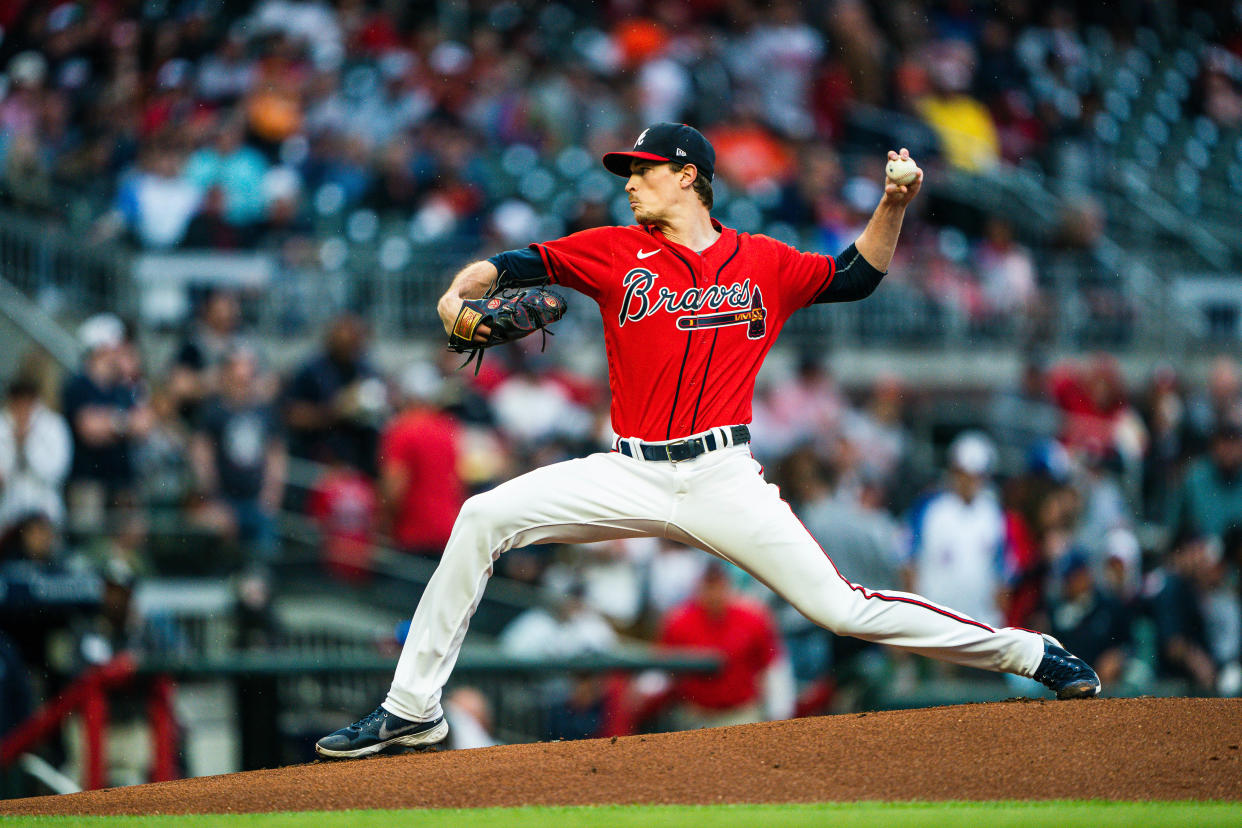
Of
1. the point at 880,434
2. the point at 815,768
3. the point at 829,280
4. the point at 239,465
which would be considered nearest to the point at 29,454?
the point at 239,465

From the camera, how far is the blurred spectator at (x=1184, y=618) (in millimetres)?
8188

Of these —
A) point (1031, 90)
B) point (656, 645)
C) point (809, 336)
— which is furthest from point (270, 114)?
point (1031, 90)

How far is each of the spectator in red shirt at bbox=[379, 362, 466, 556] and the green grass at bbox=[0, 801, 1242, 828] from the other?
490 centimetres

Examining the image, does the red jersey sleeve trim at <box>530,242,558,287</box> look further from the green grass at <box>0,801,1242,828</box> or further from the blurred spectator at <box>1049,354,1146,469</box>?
the blurred spectator at <box>1049,354,1146,469</box>

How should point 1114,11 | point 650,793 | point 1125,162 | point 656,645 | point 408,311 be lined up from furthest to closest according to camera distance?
1. point 1114,11
2. point 1125,162
3. point 408,311
4. point 656,645
5. point 650,793

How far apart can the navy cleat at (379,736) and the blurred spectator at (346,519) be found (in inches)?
175

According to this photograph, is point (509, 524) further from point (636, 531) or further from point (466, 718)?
point (466, 718)

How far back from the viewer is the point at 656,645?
8.38m

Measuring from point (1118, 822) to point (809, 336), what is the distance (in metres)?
8.49

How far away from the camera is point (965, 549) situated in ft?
28.3

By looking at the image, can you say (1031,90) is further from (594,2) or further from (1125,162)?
(594,2)

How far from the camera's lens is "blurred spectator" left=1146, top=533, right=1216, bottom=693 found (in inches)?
322

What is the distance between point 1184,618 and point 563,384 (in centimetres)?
446

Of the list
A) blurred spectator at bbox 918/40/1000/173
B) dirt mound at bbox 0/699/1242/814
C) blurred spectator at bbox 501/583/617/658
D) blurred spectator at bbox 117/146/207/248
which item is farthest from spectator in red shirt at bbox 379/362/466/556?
blurred spectator at bbox 918/40/1000/173
